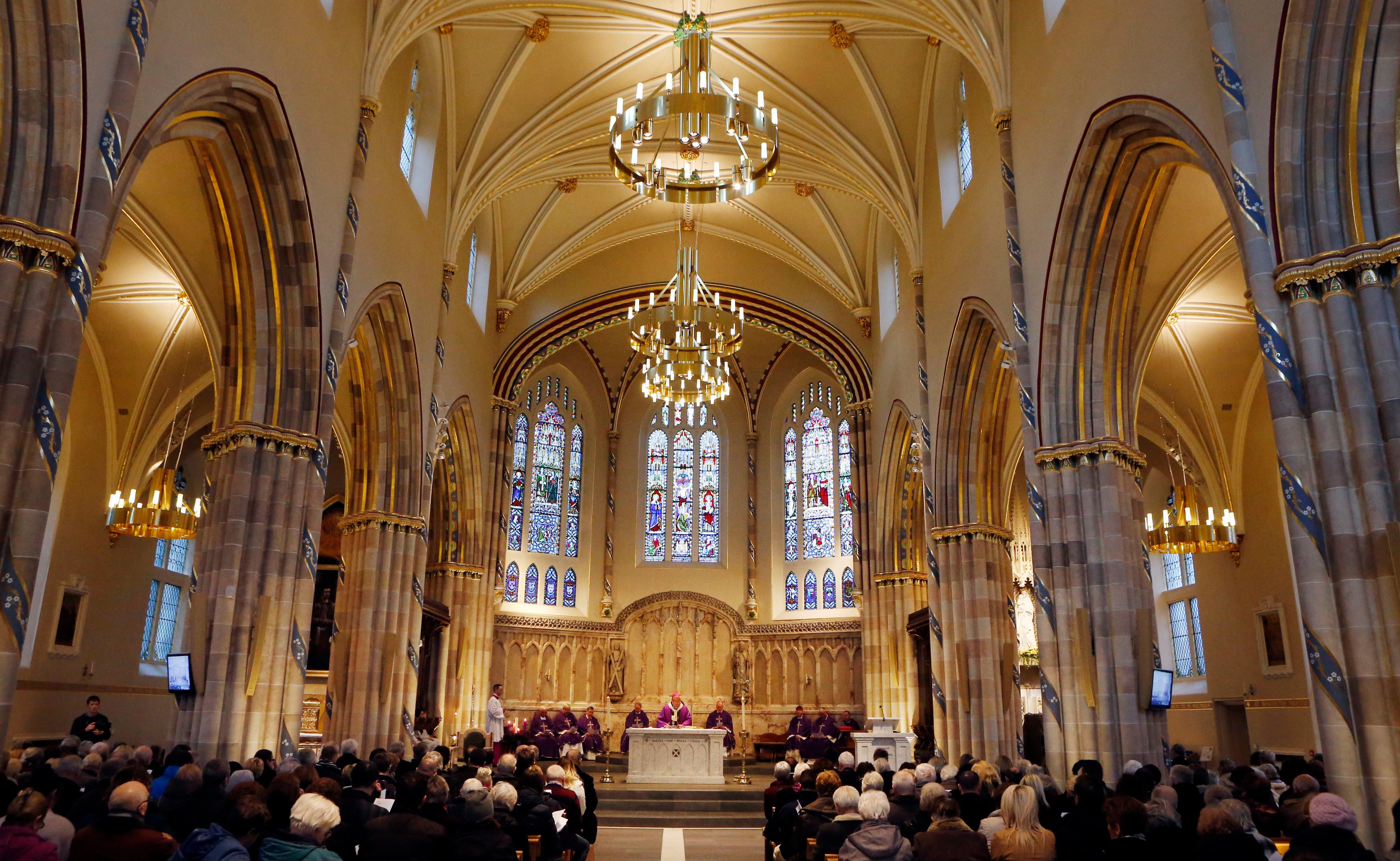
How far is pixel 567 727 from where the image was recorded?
25.4m

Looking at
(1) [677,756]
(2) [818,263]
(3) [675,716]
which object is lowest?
(1) [677,756]

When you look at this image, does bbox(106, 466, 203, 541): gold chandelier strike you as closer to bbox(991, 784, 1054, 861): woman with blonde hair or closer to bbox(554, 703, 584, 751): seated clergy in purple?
bbox(554, 703, 584, 751): seated clergy in purple

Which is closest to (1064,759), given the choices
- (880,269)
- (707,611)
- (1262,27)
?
(1262,27)

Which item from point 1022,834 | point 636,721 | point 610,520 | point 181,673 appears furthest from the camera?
point 610,520

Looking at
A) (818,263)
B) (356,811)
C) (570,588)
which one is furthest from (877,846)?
(570,588)

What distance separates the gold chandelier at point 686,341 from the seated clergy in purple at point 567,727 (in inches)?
363

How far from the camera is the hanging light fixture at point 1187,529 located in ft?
59.5

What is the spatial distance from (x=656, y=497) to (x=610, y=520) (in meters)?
1.67

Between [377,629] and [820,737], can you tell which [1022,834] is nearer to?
[377,629]

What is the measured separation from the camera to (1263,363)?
26.7ft

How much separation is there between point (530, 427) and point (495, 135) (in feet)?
35.3

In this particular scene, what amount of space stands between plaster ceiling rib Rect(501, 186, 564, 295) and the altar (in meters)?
11.5

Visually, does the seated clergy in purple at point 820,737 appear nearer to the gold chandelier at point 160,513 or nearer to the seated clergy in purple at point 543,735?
the seated clergy in purple at point 543,735

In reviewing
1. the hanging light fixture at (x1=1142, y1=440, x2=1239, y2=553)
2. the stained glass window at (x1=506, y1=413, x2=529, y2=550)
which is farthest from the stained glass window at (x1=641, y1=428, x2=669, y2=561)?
the hanging light fixture at (x1=1142, y1=440, x2=1239, y2=553)
